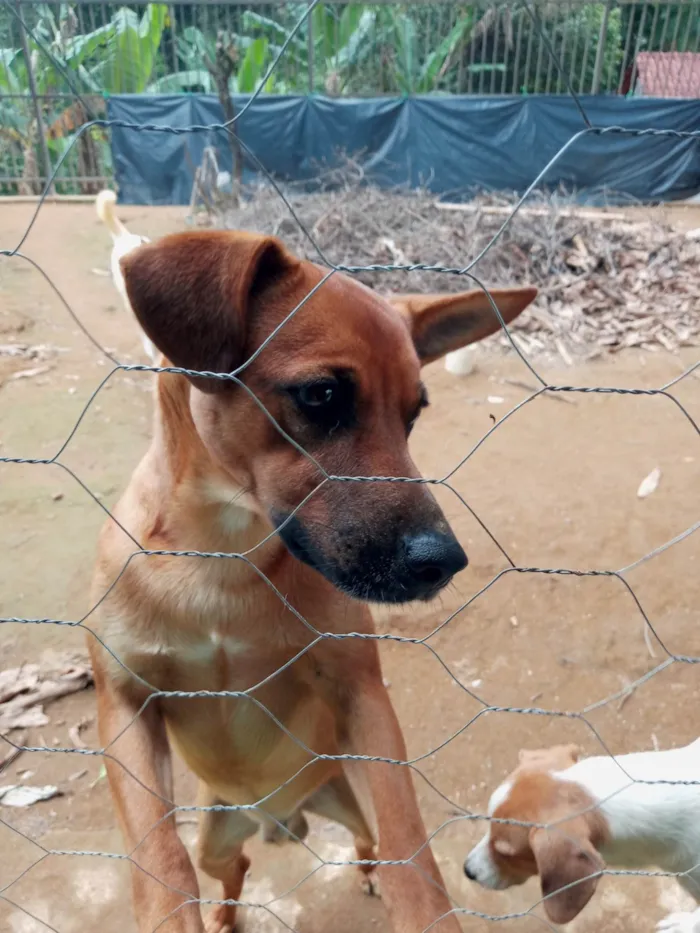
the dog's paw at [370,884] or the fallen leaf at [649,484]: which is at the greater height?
the dog's paw at [370,884]

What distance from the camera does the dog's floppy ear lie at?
1.66m

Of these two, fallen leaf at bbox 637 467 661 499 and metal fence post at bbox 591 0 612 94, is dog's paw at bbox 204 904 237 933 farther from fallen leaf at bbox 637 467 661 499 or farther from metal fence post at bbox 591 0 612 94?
metal fence post at bbox 591 0 612 94

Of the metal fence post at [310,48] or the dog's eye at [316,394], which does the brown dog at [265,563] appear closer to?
the dog's eye at [316,394]

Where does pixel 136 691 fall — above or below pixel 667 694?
above

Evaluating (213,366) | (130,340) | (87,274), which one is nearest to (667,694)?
(213,366)

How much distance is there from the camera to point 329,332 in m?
1.47

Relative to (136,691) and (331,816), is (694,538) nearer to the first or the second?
(331,816)

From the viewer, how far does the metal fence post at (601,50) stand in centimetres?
1048

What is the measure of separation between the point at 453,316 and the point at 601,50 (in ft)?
35.5

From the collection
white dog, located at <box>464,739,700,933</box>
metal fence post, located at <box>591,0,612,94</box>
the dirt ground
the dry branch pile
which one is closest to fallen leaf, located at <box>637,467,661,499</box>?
the dirt ground

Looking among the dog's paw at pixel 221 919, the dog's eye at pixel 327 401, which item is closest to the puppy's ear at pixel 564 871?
the dog's paw at pixel 221 919

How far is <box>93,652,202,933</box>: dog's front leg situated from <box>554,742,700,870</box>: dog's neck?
95 cm

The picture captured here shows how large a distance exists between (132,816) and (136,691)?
0.87 feet

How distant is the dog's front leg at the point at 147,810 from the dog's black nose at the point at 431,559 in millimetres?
688
